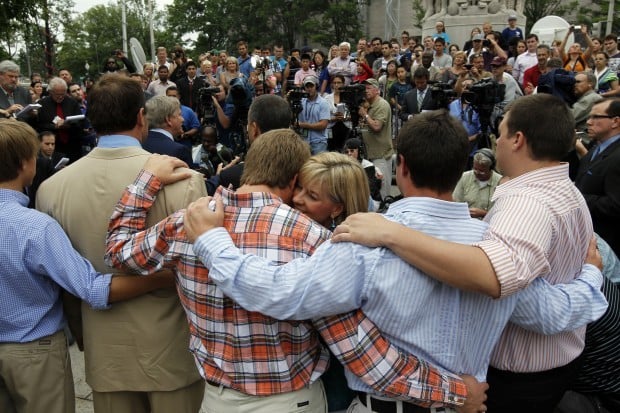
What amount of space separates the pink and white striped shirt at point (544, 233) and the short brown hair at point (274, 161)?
651 millimetres

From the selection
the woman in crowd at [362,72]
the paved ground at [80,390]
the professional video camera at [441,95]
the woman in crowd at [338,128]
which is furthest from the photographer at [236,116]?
the woman in crowd at [362,72]

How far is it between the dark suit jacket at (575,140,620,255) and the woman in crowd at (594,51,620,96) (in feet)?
15.1

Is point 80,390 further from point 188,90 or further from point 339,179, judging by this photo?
point 188,90

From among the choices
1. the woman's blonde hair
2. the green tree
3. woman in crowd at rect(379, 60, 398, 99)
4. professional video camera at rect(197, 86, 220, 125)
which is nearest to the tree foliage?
the green tree

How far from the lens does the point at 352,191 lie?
6.33ft

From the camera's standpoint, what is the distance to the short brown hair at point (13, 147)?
202 centimetres

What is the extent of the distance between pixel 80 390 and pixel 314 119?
477cm

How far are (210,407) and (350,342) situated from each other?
1.82 ft

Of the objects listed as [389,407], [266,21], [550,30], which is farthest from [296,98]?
[266,21]

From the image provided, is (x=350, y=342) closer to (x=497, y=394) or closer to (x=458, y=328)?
(x=458, y=328)

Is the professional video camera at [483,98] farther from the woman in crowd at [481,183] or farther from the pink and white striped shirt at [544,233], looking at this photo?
the pink and white striped shirt at [544,233]

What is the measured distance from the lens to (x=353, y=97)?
7227 mm

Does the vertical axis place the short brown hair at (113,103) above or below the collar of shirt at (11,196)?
above

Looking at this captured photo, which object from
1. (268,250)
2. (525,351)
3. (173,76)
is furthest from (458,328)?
(173,76)
